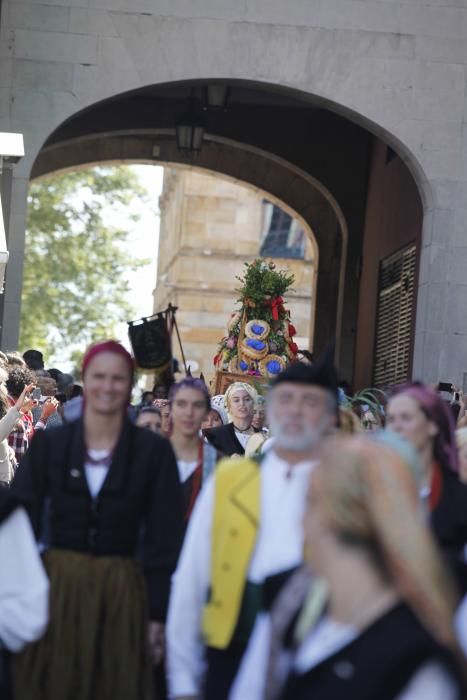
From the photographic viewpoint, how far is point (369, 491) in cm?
350

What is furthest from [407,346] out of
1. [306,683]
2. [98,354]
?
[306,683]

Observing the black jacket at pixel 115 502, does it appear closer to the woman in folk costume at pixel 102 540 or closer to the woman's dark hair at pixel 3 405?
the woman in folk costume at pixel 102 540

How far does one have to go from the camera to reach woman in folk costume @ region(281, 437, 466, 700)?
134 inches

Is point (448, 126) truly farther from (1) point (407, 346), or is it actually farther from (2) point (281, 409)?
(2) point (281, 409)

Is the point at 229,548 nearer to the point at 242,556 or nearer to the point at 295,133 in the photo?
the point at 242,556

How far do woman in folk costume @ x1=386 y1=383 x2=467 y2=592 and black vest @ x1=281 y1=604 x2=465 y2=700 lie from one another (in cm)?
230

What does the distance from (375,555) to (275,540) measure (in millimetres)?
1978

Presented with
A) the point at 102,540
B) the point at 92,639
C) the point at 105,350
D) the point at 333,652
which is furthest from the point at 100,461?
the point at 333,652

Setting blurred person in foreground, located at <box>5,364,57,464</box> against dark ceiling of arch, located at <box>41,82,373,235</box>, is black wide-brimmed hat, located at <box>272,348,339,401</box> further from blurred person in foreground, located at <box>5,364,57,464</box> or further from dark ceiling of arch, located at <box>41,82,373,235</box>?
dark ceiling of arch, located at <box>41,82,373,235</box>

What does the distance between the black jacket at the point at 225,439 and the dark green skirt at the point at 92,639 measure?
17.2ft

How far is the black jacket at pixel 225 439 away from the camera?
1153 cm

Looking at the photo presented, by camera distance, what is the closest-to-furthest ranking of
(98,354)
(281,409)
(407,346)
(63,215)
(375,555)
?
(375,555) → (281,409) → (98,354) → (407,346) → (63,215)

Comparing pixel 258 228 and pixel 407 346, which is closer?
pixel 407 346

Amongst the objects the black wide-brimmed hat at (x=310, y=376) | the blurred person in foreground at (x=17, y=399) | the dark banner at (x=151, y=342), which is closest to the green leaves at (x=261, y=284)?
the blurred person in foreground at (x=17, y=399)
